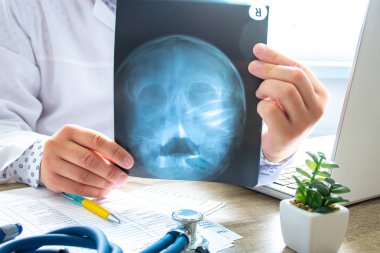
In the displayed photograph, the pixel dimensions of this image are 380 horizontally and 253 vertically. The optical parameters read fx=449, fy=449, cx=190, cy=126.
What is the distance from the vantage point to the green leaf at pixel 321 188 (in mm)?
461

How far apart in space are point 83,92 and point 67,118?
67 mm

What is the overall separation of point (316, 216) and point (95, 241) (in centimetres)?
22

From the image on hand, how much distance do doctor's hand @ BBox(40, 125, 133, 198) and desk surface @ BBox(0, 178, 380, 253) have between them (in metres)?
0.07

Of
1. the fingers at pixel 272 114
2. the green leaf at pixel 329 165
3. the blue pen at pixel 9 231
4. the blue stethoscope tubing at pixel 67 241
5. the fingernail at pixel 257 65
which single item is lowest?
the blue pen at pixel 9 231

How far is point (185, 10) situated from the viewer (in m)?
0.54

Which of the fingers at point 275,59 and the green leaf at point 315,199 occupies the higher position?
the fingers at point 275,59

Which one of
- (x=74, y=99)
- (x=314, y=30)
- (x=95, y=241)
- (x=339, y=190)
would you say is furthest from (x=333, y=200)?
(x=314, y=30)

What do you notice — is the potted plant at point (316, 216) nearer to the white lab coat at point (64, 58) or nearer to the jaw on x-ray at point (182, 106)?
the jaw on x-ray at point (182, 106)

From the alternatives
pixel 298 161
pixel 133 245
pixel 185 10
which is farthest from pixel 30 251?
pixel 298 161

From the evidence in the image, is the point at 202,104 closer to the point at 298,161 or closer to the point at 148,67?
the point at 148,67

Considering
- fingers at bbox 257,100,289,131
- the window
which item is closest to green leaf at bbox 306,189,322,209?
fingers at bbox 257,100,289,131

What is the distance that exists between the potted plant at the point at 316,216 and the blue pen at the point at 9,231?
0.92 feet

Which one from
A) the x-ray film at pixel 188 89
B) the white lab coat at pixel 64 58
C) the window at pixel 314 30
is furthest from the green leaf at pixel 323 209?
the window at pixel 314 30

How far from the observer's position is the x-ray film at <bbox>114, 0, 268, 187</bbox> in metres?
0.53
